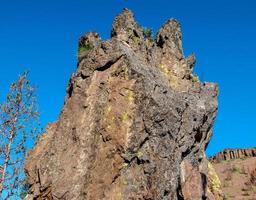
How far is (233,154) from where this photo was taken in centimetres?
5869

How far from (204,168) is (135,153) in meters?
6.58

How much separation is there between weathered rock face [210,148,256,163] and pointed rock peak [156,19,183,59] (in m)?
36.8

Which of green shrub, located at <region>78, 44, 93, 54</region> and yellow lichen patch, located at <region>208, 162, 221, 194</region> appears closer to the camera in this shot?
green shrub, located at <region>78, 44, 93, 54</region>

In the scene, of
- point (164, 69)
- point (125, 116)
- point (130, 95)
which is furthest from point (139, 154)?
point (164, 69)

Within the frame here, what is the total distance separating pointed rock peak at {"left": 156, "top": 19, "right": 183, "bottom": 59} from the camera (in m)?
20.7

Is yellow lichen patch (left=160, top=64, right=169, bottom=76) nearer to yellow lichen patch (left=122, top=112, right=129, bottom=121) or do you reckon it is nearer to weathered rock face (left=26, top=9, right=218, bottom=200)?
weathered rock face (left=26, top=9, right=218, bottom=200)

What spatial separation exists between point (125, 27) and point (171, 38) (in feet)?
12.1

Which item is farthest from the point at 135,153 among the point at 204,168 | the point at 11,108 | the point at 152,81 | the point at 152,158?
the point at 11,108

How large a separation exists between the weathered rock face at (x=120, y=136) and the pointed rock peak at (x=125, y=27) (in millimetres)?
53

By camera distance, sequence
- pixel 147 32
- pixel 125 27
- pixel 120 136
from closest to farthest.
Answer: pixel 120 136 < pixel 125 27 < pixel 147 32

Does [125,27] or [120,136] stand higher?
[125,27]

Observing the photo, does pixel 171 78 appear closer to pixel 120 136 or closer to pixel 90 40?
pixel 90 40

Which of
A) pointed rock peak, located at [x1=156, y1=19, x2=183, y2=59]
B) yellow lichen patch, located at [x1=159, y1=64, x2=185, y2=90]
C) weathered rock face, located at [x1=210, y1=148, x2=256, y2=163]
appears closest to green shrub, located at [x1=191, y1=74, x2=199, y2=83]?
pointed rock peak, located at [x1=156, y1=19, x2=183, y2=59]

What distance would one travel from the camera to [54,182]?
555 inches
